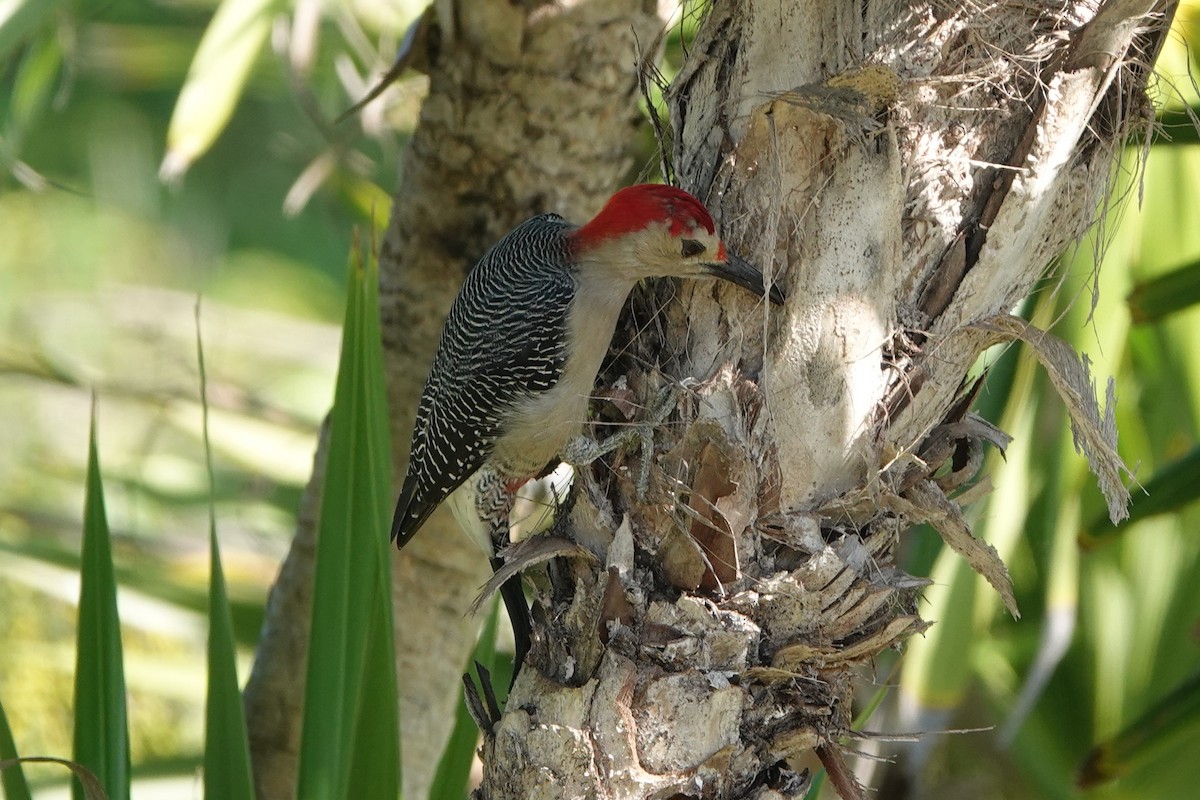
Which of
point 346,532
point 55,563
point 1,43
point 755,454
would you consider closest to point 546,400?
point 346,532

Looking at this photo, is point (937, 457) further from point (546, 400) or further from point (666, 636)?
point (546, 400)

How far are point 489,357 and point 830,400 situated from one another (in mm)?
1136

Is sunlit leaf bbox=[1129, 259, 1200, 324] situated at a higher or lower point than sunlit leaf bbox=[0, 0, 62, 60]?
lower

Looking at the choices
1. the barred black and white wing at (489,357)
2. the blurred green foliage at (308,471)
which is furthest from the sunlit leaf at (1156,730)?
the barred black and white wing at (489,357)

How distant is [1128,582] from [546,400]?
1862mm

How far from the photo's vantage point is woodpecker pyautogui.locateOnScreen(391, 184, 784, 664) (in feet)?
7.46

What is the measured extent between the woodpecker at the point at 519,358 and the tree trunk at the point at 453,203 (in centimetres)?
20

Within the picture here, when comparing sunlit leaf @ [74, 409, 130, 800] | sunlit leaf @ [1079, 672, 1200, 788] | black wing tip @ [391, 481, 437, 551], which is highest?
black wing tip @ [391, 481, 437, 551]

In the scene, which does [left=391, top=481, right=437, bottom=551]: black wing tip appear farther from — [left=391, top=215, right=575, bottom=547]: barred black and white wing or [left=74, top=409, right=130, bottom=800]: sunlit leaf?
[left=74, top=409, right=130, bottom=800]: sunlit leaf

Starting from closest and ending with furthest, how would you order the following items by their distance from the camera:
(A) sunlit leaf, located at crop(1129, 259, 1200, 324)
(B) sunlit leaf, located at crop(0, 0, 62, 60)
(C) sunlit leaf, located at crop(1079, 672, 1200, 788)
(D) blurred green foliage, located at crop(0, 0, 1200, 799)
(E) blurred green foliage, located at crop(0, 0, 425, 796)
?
1. (B) sunlit leaf, located at crop(0, 0, 62, 60)
2. (A) sunlit leaf, located at crop(1129, 259, 1200, 324)
3. (C) sunlit leaf, located at crop(1079, 672, 1200, 788)
4. (D) blurred green foliage, located at crop(0, 0, 1200, 799)
5. (E) blurred green foliage, located at crop(0, 0, 425, 796)

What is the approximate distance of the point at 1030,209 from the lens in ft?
4.74

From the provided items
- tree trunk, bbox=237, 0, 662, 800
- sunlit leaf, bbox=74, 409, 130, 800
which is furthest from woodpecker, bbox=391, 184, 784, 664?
sunlit leaf, bbox=74, 409, 130, 800

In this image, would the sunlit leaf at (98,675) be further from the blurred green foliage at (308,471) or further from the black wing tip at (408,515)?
the black wing tip at (408,515)

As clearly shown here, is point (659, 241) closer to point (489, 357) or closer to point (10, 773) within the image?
point (489, 357)
